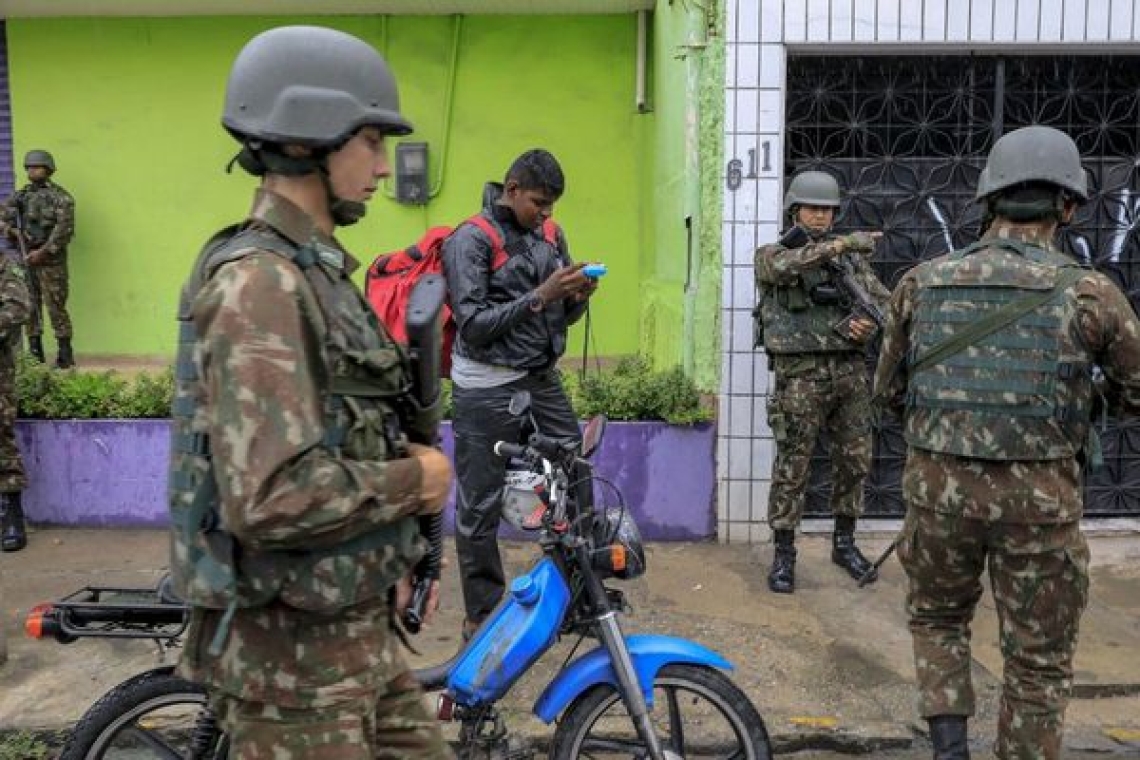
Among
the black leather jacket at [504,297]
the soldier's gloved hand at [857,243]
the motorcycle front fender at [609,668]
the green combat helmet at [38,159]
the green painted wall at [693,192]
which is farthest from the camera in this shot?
the green combat helmet at [38,159]

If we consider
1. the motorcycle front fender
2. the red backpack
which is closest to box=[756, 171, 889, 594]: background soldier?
the red backpack

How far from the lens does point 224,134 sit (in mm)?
8664

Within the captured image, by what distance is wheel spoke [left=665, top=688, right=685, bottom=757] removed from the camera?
3.01m

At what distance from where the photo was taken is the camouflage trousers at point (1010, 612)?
116 inches

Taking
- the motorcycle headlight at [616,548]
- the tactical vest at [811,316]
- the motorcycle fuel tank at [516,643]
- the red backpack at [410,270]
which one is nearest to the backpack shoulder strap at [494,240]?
the red backpack at [410,270]

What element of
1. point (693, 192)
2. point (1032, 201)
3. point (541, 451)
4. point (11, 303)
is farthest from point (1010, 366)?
point (11, 303)

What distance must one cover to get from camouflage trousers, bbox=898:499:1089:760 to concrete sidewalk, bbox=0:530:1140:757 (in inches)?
27.3

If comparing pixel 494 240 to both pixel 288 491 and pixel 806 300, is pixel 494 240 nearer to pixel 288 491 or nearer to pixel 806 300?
pixel 806 300

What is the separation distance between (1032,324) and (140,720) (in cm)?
267

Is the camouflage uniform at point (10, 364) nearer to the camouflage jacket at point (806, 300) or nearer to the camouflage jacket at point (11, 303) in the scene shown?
the camouflage jacket at point (11, 303)

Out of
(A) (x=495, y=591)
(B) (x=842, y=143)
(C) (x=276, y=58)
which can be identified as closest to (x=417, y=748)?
(C) (x=276, y=58)

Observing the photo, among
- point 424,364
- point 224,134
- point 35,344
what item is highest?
point 224,134

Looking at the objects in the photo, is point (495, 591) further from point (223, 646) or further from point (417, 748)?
point (223, 646)

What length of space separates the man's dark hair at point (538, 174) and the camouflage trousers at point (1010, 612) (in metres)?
1.78
